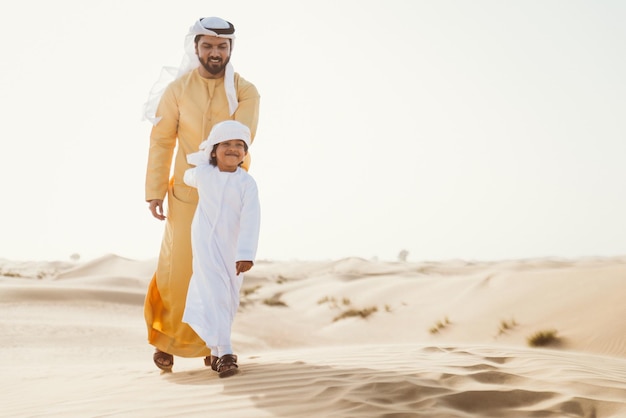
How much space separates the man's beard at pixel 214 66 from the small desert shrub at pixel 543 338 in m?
5.48

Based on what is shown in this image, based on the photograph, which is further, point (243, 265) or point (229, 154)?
point (229, 154)

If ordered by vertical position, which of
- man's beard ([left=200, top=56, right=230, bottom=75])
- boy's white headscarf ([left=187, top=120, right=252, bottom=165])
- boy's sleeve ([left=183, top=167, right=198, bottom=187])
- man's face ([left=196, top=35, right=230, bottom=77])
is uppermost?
man's face ([left=196, top=35, right=230, bottom=77])

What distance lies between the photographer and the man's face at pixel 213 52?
571 centimetres

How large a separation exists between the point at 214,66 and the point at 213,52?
0.37 feet

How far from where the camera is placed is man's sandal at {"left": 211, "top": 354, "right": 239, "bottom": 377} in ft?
15.8

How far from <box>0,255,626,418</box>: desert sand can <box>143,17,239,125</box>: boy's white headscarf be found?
213cm

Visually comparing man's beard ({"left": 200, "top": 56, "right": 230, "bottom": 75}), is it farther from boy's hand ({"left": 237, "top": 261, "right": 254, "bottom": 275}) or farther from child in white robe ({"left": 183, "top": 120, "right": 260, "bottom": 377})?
boy's hand ({"left": 237, "top": 261, "right": 254, "bottom": 275})

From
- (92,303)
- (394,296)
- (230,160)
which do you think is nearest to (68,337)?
(92,303)

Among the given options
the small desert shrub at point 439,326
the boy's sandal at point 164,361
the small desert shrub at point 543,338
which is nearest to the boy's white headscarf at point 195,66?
the boy's sandal at point 164,361

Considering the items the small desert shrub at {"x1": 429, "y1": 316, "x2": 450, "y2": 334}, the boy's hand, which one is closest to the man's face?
the boy's hand

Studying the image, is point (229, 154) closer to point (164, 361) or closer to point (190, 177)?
point (190, 177)

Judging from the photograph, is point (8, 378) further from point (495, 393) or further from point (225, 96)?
point (495, 393)

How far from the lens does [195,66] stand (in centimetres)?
602

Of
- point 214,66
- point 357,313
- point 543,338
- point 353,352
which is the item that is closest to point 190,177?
point 214,66
